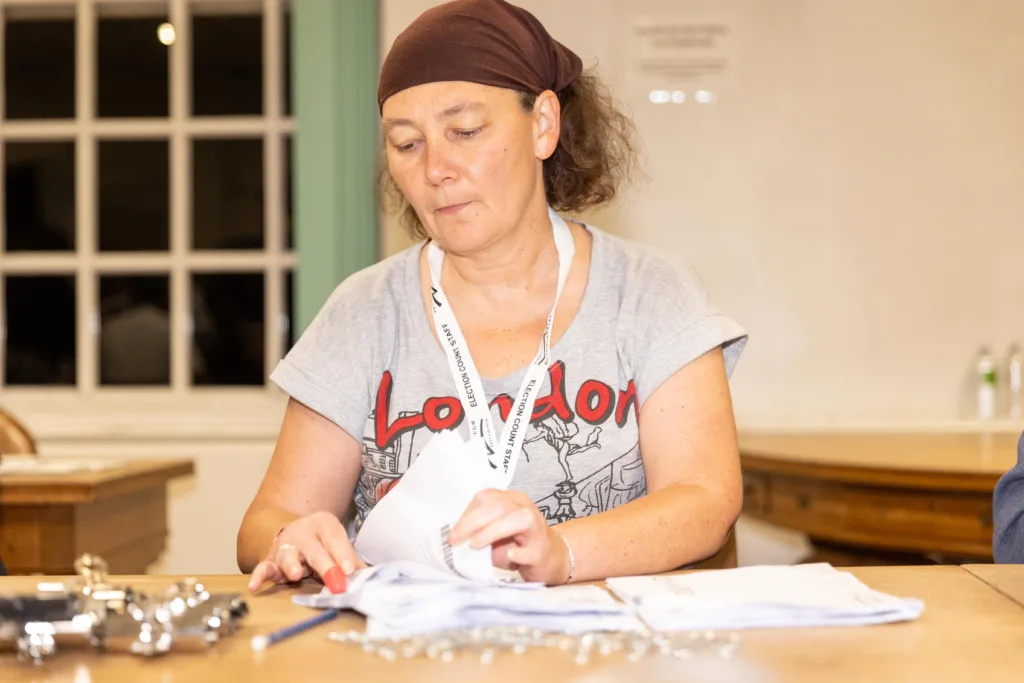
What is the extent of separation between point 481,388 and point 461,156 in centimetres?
33

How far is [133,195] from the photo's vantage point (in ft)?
13.5

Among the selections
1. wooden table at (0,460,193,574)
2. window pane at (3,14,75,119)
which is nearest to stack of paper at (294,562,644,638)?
wooden table at (0,460,193,574)

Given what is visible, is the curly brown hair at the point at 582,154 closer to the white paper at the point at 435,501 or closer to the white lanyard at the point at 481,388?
the white lanyard at the point at 481,388

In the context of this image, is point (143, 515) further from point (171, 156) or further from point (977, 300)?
point (977, 300)

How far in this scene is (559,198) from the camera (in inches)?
73.4

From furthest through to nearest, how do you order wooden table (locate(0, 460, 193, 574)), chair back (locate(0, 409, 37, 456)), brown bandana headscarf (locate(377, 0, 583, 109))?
chair back (locate(0, 409, 37, 456))
wooden table (locate(0, 460, 193, 574))
brown bandana headscarf (locate(377, 0, 583, 109))

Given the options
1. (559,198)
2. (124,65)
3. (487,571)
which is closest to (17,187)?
(124,65)

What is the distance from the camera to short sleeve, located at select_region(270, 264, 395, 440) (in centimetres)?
164

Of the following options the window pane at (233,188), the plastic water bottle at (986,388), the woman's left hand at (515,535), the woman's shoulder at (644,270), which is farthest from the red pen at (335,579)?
the window pane at (233,188)

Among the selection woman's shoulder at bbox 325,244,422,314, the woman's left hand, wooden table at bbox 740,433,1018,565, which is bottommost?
wooden table at bbox 740,433,1018,565

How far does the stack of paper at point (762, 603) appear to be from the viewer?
3.36 feet

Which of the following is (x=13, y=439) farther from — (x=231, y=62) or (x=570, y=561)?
(x=570, y=561)

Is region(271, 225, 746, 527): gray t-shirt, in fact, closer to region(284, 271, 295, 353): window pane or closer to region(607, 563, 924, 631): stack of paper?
region(607, 563, 924, 631): stack of paper

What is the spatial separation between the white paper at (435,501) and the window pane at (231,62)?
3.10 metres
